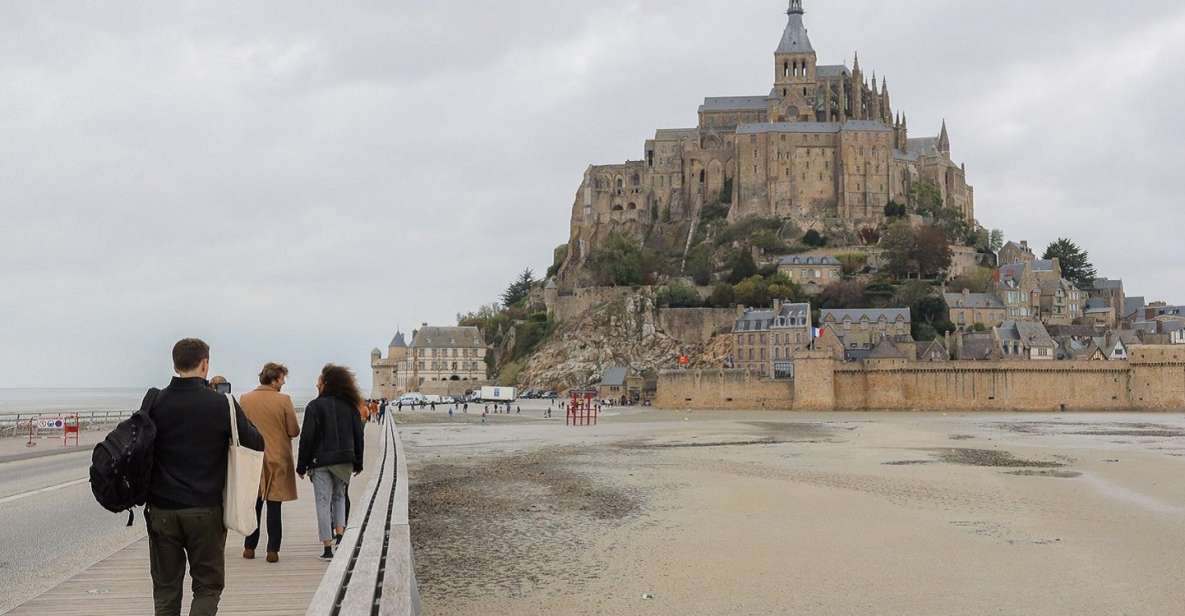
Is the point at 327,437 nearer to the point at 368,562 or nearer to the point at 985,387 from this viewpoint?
the point at 368,562

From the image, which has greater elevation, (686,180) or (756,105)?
(756,105)

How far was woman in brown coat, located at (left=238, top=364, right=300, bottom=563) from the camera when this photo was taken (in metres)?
7.55

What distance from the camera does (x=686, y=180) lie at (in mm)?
88750

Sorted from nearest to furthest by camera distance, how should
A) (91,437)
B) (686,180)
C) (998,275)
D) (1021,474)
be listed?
(1021,474), (91,437), (998,275), (686,180)

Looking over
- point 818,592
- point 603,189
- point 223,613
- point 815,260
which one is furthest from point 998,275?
point 223,613

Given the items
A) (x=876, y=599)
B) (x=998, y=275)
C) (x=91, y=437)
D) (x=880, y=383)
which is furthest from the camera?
(x=998, y=275)

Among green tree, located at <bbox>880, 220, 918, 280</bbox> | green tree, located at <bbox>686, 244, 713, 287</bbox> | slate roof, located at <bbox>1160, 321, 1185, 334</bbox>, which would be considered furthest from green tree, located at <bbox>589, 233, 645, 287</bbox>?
slate roof, located at <bbox>1160, 321, 1185, 334</bbox>

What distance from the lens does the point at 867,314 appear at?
64.5 meters

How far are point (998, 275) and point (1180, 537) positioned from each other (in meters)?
64.6

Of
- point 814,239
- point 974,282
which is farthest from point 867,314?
point 814,239

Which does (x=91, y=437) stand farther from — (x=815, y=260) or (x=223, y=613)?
(x=815, y=260)

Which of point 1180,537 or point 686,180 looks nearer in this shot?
point 1180,537

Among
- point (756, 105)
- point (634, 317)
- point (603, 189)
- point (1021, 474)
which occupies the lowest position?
point (1021, 474)

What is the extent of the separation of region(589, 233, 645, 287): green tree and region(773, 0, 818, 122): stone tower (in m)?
19.4
